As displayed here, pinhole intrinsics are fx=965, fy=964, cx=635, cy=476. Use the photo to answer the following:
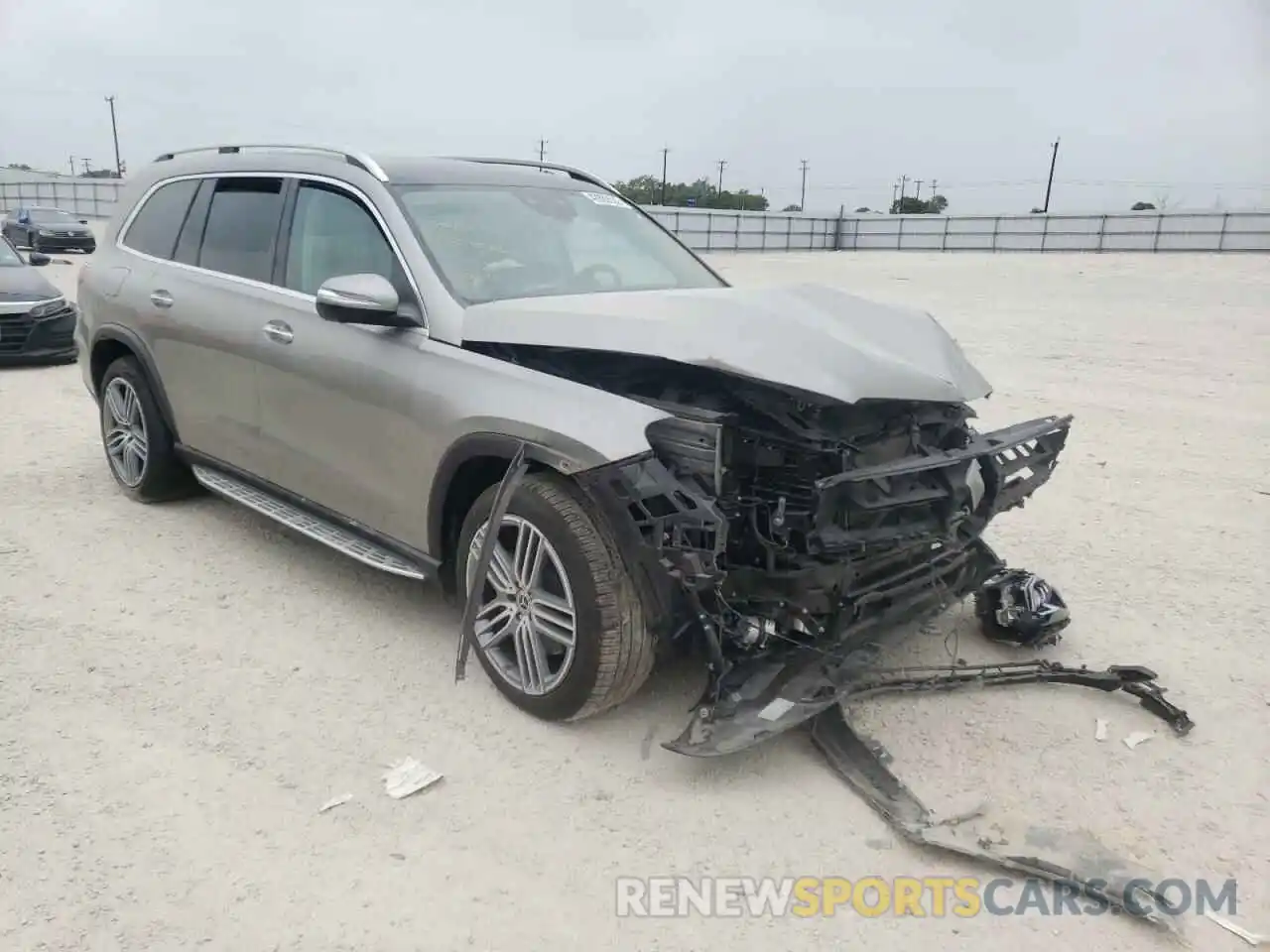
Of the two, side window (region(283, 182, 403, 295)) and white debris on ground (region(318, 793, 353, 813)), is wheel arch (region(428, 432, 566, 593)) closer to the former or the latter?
side window (region(283, 182, 403, 295))

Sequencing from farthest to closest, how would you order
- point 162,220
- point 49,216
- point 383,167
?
point 49,216 < point 162,220 < point 383,167

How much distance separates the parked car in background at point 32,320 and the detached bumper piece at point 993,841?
31.1 ft

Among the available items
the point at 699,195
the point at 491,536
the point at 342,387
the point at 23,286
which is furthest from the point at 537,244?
the point at 699,195

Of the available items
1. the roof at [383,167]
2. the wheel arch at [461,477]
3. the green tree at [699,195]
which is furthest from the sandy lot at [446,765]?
the green tree at [699,195]

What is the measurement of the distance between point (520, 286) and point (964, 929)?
269 cm

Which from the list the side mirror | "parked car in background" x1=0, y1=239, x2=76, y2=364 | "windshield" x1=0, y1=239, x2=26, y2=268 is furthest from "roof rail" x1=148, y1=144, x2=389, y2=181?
"windshield" x1=0, y1=239, x2=26, y2=268

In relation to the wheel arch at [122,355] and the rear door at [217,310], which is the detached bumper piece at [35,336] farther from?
the rear door at [217,310]

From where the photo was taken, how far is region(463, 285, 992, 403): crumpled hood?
304cm

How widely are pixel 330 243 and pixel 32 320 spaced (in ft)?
24.9

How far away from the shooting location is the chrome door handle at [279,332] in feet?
13.8

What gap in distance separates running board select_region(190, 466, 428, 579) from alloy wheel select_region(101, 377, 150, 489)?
22.9 inches

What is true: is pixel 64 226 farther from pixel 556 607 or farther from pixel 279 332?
pixel 556 607

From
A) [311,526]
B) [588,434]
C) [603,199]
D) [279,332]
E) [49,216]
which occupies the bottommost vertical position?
[311,526]

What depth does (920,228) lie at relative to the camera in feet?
159
